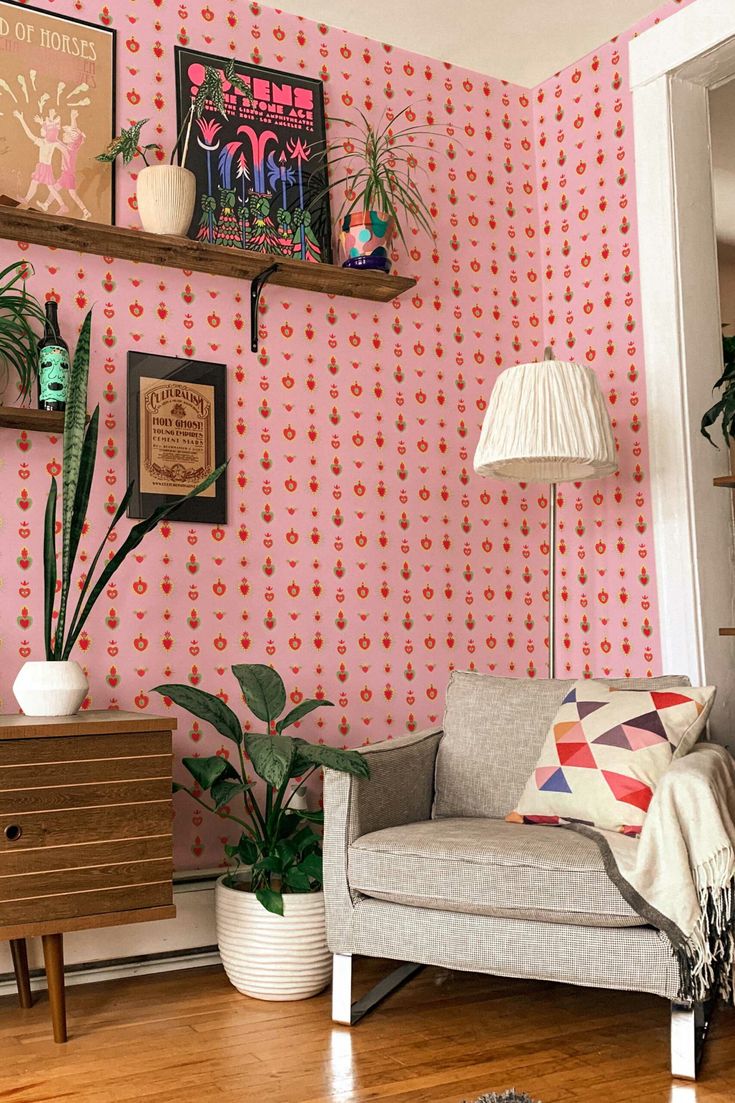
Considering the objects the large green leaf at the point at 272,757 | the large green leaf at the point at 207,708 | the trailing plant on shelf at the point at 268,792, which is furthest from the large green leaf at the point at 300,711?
the large green leaf at the point at 272,757

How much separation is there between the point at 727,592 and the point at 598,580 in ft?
1.44

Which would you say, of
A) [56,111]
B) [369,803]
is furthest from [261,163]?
[369,803]

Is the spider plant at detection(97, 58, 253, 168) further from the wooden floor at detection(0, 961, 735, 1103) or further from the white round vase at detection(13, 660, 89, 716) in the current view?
the wooden floor at detection(0, 961, 735, 1103)

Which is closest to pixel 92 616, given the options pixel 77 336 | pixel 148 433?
pixel 148 433

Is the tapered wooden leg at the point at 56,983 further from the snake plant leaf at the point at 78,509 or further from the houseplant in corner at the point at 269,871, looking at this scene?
the snake plant leaf at the point at 78,509

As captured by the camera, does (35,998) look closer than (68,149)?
Yes

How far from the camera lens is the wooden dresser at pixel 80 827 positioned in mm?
2342

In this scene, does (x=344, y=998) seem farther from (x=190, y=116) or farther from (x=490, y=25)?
(x=490, y=25)

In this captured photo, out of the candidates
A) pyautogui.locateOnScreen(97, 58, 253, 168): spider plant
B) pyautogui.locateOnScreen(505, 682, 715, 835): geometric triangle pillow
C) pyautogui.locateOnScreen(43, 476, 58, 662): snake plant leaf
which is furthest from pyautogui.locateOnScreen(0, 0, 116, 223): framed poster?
pyautogui.locateOnScreen(505, 682, 715, 835): geometric triangle pillow

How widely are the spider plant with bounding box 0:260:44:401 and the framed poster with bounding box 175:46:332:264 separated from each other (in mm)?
516

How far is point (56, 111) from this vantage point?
10.0 ft

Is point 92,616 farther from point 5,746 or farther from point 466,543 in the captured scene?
point 466,543

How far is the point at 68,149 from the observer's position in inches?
121

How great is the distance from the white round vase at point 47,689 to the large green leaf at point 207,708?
249 mm
